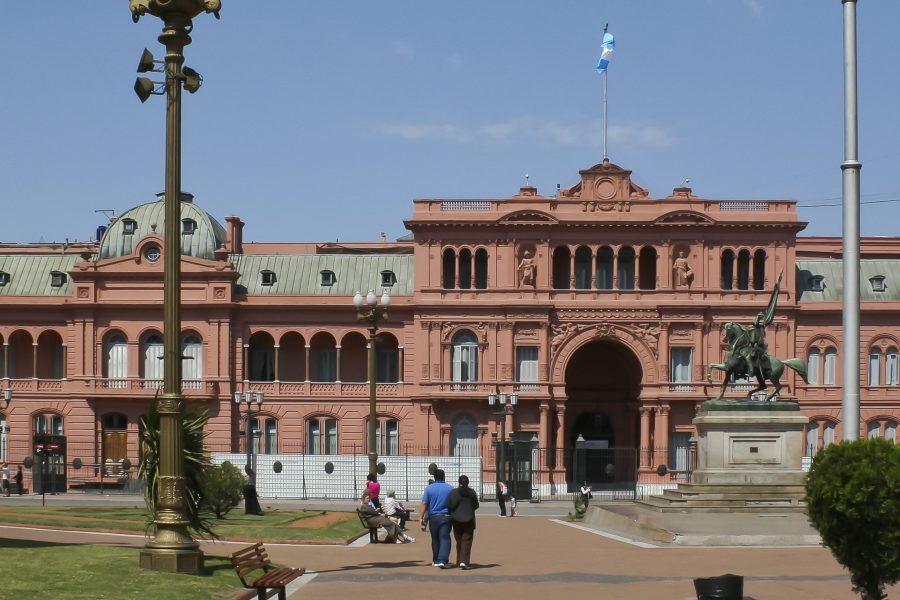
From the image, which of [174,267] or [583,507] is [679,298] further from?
[174,267]

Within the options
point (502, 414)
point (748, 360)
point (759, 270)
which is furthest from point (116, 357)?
point (748, 360)

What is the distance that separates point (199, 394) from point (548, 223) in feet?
72.9

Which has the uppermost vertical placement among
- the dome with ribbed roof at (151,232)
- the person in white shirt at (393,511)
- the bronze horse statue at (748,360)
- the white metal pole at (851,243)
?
the dome with ribbed roof at (151,232)

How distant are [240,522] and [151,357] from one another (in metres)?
42.1

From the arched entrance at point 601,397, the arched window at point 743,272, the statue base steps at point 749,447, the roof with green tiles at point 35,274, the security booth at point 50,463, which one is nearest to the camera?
the statue base steps at point 749,447

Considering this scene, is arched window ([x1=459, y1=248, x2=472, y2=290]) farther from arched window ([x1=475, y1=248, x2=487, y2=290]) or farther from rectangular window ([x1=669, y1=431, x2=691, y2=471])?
rectangular window ([x1=669, y1=431, x2=691, y2=471])

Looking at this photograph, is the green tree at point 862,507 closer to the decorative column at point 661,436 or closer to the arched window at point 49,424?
the decorative column at point 661,436

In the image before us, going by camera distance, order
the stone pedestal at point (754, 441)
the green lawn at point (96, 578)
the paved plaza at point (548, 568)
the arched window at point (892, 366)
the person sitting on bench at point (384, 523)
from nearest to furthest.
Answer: the green lawn at point (96, 578), the paved plaza at point (548, 568), the person sitting on bench at point (384, 523), the stone pedestal at point (754, 441), the arched window at point (892, 366)

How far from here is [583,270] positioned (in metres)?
81.5

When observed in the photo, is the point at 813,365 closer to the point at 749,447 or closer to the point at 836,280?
the point at 836,280

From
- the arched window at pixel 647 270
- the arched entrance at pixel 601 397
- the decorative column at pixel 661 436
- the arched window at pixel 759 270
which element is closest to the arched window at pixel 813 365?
the arched window at pixel 759 270

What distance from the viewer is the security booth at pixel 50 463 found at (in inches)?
2665

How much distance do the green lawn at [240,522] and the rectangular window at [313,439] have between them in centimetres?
3323

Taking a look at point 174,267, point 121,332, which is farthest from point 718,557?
point 121,332
